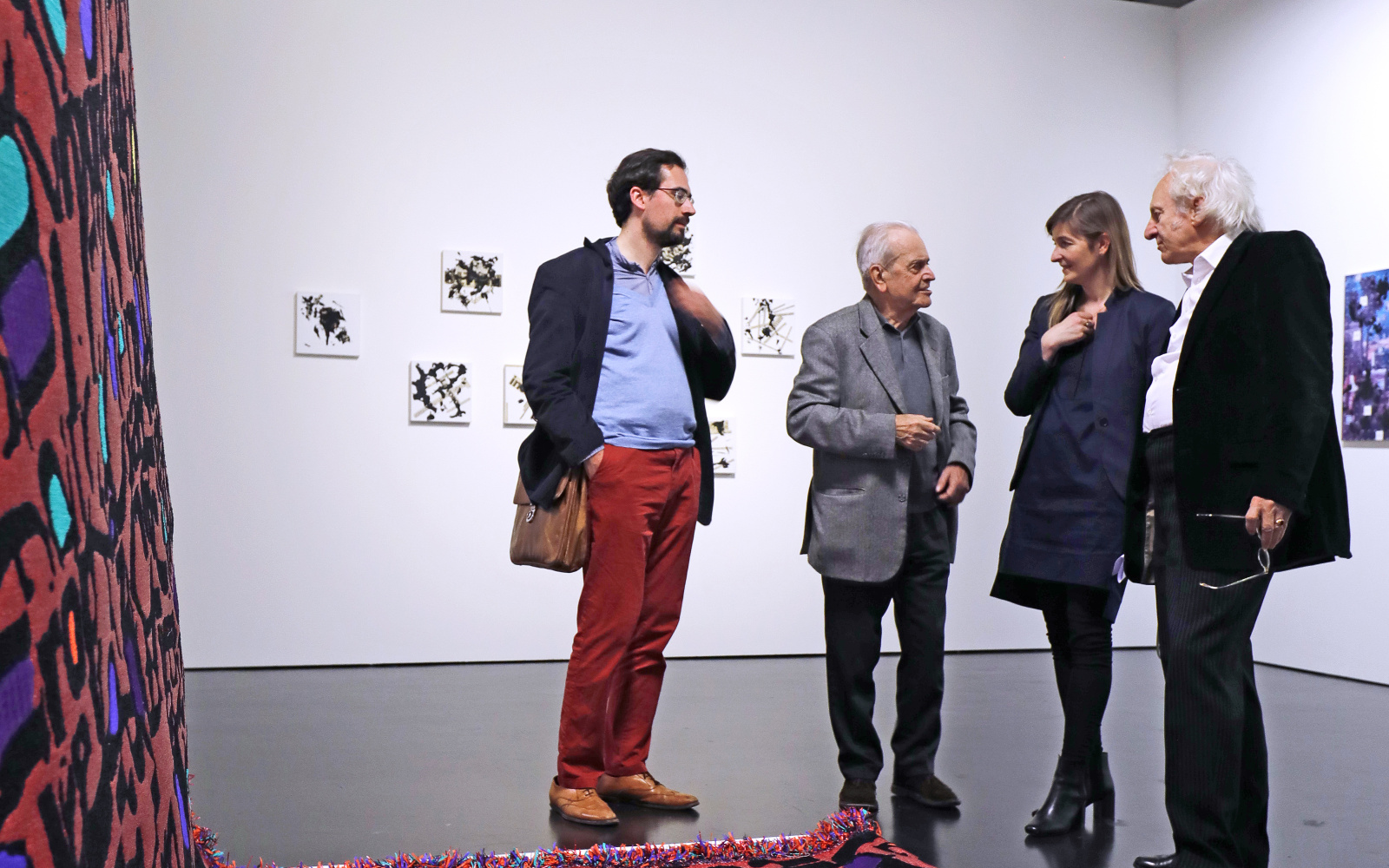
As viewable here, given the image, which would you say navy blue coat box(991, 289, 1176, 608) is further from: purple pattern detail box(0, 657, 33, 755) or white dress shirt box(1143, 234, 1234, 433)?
purple pattern detail box(0, 657, 33, 755)

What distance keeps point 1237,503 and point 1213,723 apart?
43 cm

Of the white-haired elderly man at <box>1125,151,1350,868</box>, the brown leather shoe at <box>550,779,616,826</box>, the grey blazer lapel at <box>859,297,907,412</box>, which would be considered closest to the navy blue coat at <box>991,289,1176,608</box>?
the grey blazer lapel at <box>859,297,907,412</box>

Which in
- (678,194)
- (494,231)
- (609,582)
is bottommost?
(609,582)

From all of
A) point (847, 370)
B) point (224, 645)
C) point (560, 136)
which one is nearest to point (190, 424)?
point (224, 645)

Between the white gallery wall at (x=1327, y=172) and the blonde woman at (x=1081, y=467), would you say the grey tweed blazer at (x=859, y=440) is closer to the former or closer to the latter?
the blonde woman at (x=1081, y=467)

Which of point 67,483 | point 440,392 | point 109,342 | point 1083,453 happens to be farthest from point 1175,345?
point 440,392

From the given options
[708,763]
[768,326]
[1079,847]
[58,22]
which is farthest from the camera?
[768,326]

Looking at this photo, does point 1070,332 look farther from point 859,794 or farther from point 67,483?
point 67,483

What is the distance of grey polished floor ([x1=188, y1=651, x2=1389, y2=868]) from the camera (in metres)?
2.75

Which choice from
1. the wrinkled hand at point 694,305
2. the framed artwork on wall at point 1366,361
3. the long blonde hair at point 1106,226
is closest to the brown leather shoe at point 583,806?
the wrinkled hand at point 694,305

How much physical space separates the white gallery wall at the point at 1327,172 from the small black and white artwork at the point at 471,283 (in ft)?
13.8

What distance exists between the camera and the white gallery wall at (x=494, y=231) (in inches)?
223

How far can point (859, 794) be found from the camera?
3.01m

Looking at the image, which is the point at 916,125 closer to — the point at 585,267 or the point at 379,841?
the point at 585,267
